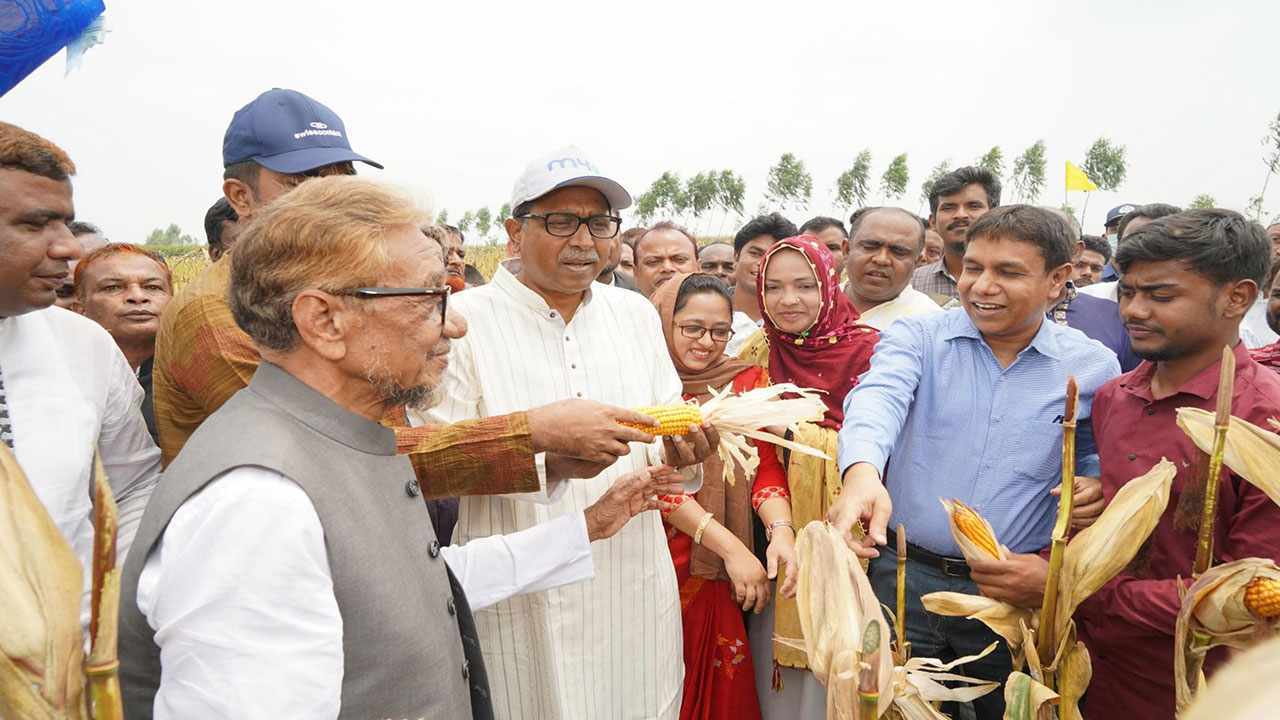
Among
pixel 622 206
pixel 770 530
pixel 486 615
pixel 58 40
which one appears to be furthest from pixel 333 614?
pixel 770 530

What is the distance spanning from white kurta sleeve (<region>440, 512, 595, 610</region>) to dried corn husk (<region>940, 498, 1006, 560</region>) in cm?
103

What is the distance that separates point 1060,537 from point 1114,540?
242mm

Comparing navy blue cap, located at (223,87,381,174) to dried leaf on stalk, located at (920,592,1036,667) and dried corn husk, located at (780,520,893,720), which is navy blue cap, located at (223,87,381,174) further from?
dried leaf on stalk, located at (920,592,1036,667)

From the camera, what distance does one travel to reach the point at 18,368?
1.93 metres

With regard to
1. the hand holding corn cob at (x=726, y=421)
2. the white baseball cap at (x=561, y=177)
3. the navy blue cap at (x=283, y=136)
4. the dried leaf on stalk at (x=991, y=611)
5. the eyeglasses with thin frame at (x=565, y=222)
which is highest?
the navy blue cap at (x=283, y=136)

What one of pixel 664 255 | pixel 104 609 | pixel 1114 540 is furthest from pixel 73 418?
pixel 664 255

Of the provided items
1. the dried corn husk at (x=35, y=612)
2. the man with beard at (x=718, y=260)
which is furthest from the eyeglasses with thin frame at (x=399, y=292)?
the man with beard at (x=718, y=260)

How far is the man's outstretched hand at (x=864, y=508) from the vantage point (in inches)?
77.5

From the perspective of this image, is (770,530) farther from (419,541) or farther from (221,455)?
(221,455)

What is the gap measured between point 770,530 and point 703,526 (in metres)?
0.27

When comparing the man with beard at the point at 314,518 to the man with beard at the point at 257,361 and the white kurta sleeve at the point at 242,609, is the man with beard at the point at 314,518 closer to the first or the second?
the white kurta sleeve at the point at 242,609

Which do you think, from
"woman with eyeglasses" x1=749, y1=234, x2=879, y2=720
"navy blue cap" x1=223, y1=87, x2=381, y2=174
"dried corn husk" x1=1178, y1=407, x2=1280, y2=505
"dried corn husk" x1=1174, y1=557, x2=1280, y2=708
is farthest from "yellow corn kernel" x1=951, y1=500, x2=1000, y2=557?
"navy blue cap" x1=223, y1=87, x2=381, y2=174

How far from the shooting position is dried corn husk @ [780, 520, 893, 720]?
4.51 ft

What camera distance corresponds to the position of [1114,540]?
188 centimetres
